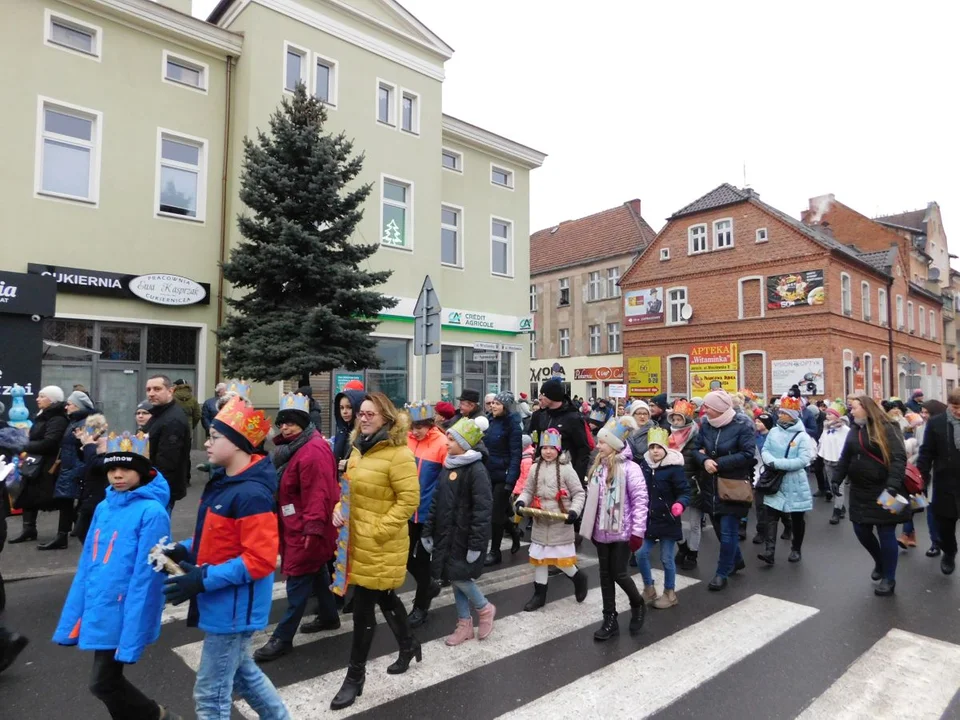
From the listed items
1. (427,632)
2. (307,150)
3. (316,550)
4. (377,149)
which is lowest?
(427,632)

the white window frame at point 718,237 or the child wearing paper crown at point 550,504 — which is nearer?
the child wearing paper crown at point 550,504

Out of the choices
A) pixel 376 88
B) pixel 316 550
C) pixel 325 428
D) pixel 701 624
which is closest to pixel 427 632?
pixel 316 550

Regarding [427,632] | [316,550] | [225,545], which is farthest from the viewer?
[427,632]

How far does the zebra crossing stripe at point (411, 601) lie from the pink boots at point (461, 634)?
2.75 feet

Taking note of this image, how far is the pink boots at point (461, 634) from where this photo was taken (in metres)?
4.57

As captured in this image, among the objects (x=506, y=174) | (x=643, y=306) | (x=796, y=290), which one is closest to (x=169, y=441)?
(x=506, y=174)

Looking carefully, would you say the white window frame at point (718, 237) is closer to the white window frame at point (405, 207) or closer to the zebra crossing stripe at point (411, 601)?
the white window frame at point (405, 207)

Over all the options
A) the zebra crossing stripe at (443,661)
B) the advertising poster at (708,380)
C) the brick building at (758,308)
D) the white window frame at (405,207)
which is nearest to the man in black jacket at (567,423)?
the zebra crossing stripe at (443,661)

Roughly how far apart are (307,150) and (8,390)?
7034 mm

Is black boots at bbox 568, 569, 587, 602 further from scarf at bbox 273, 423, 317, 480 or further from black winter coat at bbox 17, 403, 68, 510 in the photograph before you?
black winter coat at bbox 17, 403, 68, 510

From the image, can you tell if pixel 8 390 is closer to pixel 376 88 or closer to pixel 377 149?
pixel 377 149

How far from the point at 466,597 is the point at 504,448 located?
2426 mm

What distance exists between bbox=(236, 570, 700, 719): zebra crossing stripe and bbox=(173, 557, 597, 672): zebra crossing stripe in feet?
2.08

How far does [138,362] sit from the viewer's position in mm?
13469
